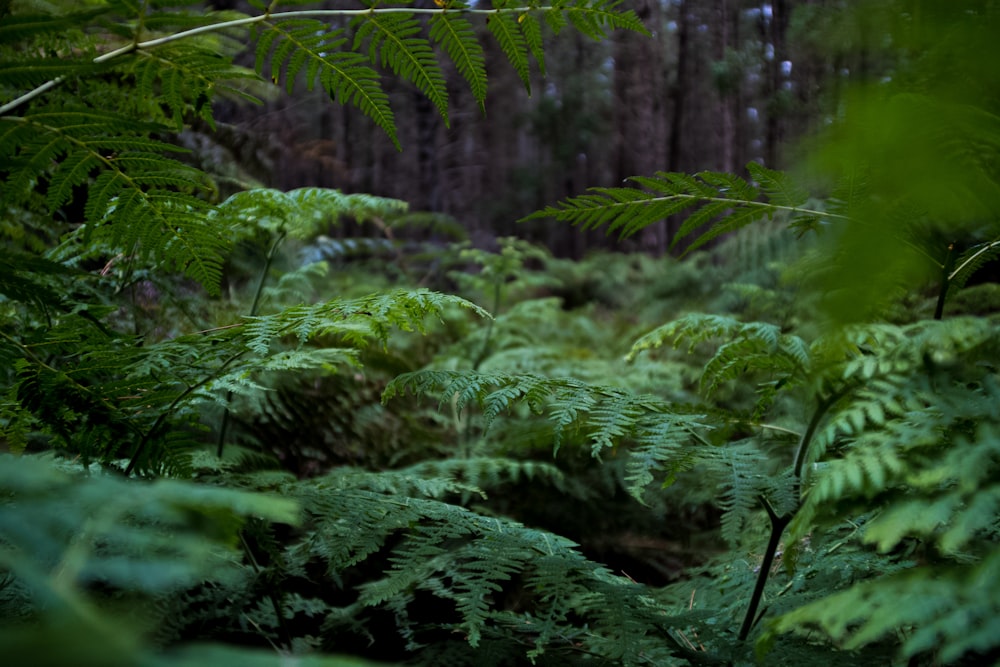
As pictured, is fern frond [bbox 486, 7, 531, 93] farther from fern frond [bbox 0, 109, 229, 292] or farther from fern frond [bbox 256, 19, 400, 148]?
fern frond [bbox 0, 109, 229, 292]

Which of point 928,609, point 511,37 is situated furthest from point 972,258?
point 511,37

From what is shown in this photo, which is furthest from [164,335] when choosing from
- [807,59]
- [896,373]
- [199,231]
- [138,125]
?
[807,59]

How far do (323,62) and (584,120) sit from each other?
12.7m

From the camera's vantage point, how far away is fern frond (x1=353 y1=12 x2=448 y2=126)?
1278mm

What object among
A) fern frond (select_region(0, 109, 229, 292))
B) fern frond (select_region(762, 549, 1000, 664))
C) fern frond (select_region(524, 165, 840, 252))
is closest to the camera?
fern frond (select_region(762, 549, 1000, 664))

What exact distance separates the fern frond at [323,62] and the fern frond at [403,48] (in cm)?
5

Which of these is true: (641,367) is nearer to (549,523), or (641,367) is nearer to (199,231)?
(549,523)

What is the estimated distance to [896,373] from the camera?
93 centimetres

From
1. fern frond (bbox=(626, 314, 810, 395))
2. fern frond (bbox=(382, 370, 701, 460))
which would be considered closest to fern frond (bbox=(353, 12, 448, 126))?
fern frond (bbox=(382, 370, 701, 460))

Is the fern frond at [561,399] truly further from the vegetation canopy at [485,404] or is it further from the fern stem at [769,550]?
the fern stem at [769,550]

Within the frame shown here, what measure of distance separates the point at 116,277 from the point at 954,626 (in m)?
2.26

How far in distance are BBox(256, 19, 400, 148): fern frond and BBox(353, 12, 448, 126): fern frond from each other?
51 mm

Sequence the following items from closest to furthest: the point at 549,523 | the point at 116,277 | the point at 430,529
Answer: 1. the point at 430,529
2. the point at 116,277
3. the point at 549,523

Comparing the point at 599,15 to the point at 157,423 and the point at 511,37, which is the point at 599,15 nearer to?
the point at 511,37
